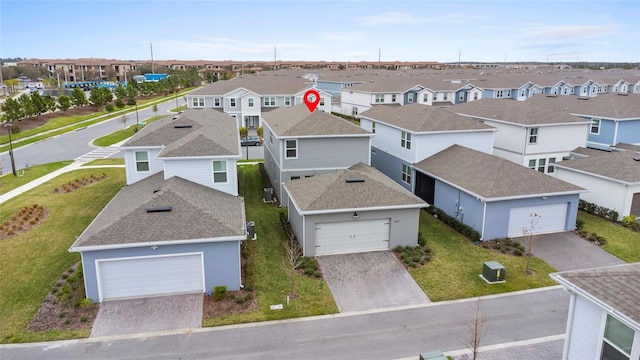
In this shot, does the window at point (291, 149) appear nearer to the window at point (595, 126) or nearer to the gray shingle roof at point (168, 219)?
the gray shingle roof at point (168, 219)

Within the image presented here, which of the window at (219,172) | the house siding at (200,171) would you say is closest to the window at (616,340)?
the house siding at (200,171)

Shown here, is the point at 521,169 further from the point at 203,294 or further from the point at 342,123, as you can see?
the point at 203,294

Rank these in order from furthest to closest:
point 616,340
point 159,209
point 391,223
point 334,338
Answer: point 391,223 < point 159,209 < point 334,338 < point 616,340

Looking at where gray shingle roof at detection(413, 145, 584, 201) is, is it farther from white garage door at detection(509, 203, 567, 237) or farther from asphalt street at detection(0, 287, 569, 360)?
asphalt street at detection(0, 287, 569, 360)

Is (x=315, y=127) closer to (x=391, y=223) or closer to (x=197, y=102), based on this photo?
(x=391, y=223)

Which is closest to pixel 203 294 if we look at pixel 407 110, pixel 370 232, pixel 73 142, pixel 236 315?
pixel 236 315

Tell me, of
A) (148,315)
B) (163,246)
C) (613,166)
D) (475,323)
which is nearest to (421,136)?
(613,166)
